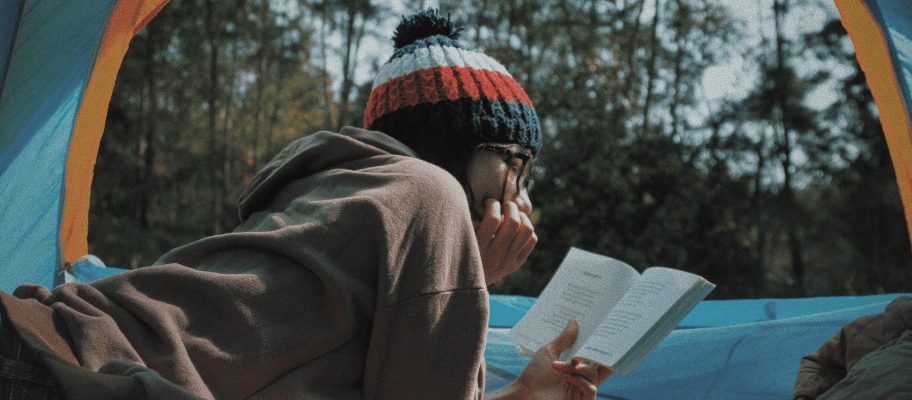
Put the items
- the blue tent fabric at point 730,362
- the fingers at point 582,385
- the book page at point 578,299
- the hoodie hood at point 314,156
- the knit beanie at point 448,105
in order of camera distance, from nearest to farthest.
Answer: the hoodie hood at point 314,156 → the knit beanie at point 448,105 → the fingers at point 582,385 → the book page at point 578,299 → the blue tent fabric at point 730,362

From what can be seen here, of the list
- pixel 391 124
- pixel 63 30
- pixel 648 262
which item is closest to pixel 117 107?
pixel 648 262

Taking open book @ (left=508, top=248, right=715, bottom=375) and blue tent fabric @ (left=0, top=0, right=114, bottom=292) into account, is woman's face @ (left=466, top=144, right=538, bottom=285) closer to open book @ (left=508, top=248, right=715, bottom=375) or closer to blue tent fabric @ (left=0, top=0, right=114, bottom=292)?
open book @ (left=508, top=248, right=715, bottom=375)

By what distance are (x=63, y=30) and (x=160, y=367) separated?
5.28ft

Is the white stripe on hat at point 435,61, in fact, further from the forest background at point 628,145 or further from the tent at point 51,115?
the forest background at point 628,145

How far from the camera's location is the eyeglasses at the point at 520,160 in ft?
4.54

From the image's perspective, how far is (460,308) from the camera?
3.17 feet

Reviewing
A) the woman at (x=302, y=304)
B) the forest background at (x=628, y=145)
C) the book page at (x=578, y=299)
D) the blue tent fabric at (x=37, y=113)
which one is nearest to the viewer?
the woman at (x=302, y=304)

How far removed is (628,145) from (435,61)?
17.9 ft

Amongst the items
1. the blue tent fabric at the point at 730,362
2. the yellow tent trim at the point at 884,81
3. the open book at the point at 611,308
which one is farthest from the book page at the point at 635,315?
the yellow tent trim at the point at 884,81

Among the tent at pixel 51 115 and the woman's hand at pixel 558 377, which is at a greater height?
the tent at pixel 51 115

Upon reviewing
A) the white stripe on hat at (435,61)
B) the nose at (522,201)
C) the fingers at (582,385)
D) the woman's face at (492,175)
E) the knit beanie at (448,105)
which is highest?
the white stripe on hat at (435,61)

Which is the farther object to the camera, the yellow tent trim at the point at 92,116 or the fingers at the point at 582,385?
the yellow tent trim at the point at 92,116

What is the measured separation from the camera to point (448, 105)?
1.35 metres

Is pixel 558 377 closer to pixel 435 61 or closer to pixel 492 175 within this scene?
pixel 492 175
